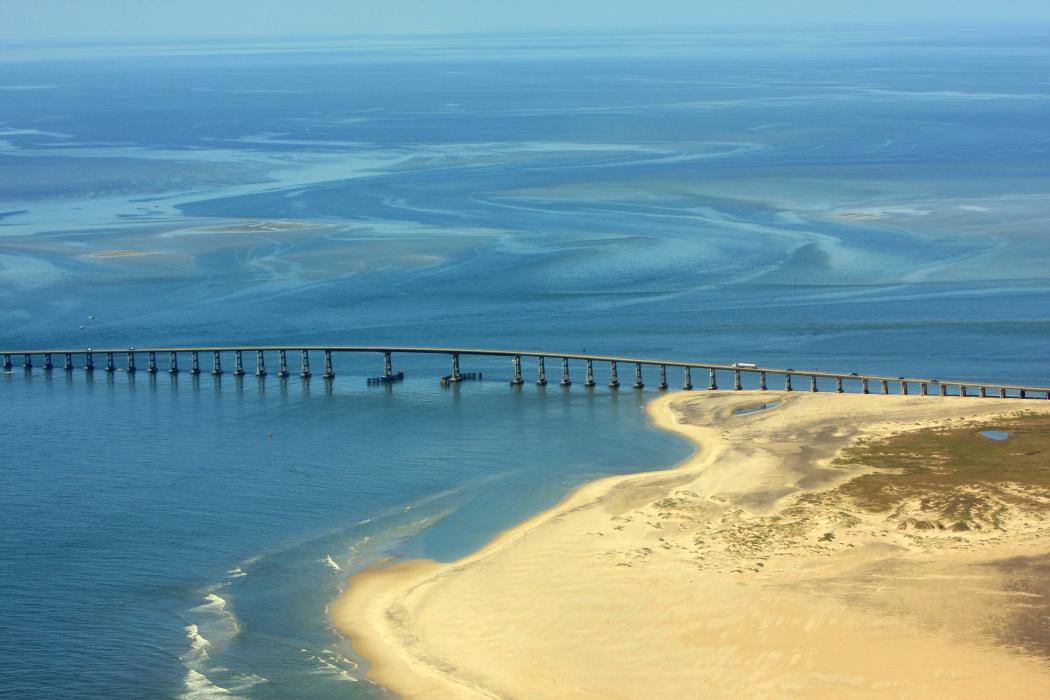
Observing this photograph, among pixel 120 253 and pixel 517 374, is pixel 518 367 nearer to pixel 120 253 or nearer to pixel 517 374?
pixel 517 374

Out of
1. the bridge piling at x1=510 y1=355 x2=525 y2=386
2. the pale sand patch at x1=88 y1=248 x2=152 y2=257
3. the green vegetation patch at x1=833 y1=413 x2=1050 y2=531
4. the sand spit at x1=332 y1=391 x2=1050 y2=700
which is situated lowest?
the sand spit at x1=332 y1=391 x2=1050 y2=700

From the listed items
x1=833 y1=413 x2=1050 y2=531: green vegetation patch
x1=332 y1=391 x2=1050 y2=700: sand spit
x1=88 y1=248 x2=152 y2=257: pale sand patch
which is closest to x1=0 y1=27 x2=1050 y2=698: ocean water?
x1=88 y1=248 x2=152 y2=257: pale sand patch

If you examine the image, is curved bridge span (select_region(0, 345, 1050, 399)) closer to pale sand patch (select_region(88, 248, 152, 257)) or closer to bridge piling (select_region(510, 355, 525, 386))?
bridge piling (select_region(510, 355, 525, 386))

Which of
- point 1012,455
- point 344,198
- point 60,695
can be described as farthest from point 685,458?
point 344,198

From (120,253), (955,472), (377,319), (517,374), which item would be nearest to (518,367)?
(517,374)

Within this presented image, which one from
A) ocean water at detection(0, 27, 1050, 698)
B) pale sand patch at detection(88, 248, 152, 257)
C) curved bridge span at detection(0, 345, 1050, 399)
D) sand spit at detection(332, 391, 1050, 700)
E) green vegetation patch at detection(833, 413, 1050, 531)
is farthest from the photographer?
pale sand patch at detection(88, 248, 152, 257)

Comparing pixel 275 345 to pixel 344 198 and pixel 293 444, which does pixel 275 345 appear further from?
pixel 344 198

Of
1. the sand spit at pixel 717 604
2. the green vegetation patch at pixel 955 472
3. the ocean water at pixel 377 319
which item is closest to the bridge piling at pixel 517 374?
the ocean water at pixel 377 319

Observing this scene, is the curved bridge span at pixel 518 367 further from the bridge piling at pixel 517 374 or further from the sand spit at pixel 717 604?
the sand spit at pixel 717 604
